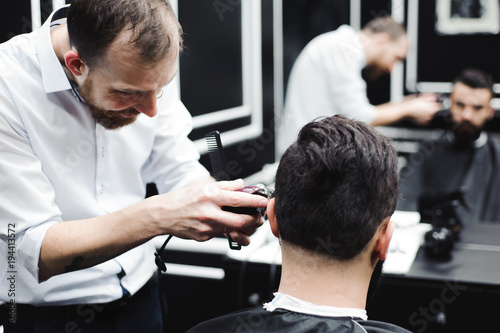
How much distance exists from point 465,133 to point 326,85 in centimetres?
107

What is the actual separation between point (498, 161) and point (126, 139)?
10.6 ft

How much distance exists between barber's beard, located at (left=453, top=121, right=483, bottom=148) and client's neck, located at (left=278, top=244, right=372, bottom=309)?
3094 mm

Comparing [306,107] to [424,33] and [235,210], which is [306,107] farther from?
Result: [235,210]

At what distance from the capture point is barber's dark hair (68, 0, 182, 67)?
133cm

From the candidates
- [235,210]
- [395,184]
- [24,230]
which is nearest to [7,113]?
[24,230]

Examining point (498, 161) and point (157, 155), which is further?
point (498, 161)

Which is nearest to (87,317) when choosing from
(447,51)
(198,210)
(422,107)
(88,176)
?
(88,176)

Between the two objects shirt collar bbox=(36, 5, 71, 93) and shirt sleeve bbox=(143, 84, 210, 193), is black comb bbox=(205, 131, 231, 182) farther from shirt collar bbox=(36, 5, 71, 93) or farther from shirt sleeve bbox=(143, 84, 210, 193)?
shirt collar bbox=(36, 5, 71, 93)

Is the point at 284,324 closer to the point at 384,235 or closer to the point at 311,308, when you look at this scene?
the point at 311,308

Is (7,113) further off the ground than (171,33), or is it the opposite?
(171,33)

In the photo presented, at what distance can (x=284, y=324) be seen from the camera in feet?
4.37

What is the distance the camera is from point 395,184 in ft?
4.27

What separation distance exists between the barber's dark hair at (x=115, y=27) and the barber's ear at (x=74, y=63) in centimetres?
2

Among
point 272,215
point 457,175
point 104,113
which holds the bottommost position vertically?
point 457,175
